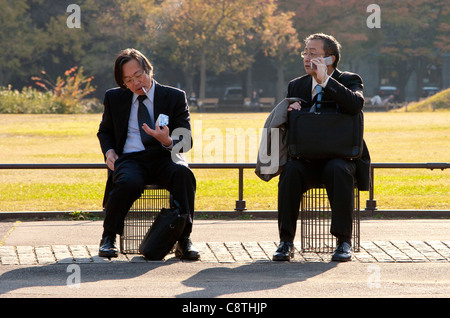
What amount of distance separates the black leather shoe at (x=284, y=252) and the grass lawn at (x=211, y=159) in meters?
3.91

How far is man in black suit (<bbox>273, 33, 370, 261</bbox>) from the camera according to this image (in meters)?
6.18

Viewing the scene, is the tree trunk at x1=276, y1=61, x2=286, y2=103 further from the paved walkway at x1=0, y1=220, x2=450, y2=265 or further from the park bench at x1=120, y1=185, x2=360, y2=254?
the park bench at x1=120, y1=185, x2=360, y2=254

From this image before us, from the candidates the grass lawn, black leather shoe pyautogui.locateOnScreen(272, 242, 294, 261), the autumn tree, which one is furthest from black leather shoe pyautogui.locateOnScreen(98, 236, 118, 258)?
the autumn tree

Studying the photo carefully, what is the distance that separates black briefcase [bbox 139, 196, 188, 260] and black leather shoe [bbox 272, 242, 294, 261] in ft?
2.46

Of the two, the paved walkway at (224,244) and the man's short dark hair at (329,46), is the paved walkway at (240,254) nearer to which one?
the paved walkway at (224,244)

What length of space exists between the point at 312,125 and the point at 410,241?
63.6 inches

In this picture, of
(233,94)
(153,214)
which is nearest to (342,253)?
(153,214)

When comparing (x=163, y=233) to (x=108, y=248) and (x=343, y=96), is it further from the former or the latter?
(x=343, y=96)

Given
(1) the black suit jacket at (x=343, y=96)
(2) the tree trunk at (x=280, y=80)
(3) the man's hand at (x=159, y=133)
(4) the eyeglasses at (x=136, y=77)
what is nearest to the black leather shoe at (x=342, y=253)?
(1) the black suit jacket at (x=343, y=96)

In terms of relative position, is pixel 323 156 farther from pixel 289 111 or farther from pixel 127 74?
pixel 127 74

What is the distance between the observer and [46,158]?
60.4 ft

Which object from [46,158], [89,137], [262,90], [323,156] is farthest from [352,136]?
[262,90]

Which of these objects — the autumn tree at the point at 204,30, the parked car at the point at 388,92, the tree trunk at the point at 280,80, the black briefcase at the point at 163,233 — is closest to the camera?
the black briefcase at the point at 163,233

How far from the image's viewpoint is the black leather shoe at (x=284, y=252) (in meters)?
6.25
